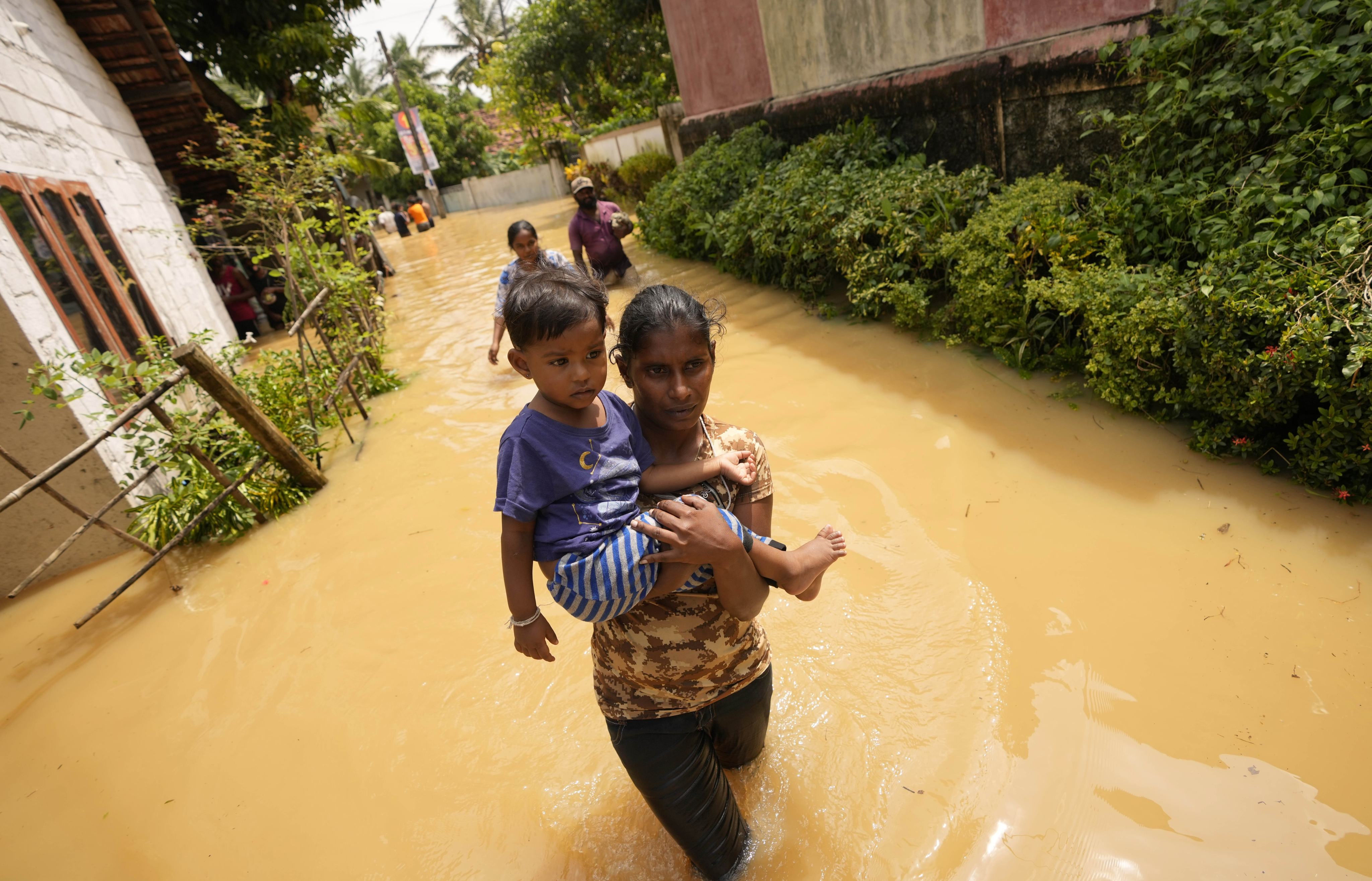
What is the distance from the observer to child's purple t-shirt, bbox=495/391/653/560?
1.47 m

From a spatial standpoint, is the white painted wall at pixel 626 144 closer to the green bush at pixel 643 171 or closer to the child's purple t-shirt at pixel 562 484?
the green bush at pixel 643 171

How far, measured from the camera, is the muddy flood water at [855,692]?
7.25ft

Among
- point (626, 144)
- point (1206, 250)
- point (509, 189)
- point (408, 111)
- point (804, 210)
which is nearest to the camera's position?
point (1206, 250)

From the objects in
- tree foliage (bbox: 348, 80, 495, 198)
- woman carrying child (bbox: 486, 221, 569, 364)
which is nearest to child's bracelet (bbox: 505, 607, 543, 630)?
woman carrying child (bbox: 486, 221, 569, 364)

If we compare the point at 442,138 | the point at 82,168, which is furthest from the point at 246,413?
the point at 442,138

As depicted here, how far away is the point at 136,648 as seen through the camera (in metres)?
3.82

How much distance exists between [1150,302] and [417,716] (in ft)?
13.7

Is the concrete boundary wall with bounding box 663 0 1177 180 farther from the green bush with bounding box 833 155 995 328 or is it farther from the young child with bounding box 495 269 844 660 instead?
the young child with bounding box 495 269 844 660

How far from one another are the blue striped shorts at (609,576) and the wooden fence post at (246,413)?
12.2 ft

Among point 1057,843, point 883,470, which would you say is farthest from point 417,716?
point 883,470

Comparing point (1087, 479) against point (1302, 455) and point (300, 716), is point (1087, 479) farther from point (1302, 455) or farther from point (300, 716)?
point (300, 716)

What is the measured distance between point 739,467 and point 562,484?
41 centimetres

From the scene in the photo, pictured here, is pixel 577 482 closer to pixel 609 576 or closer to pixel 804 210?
pixel 609 576

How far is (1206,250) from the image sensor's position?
3529mm
